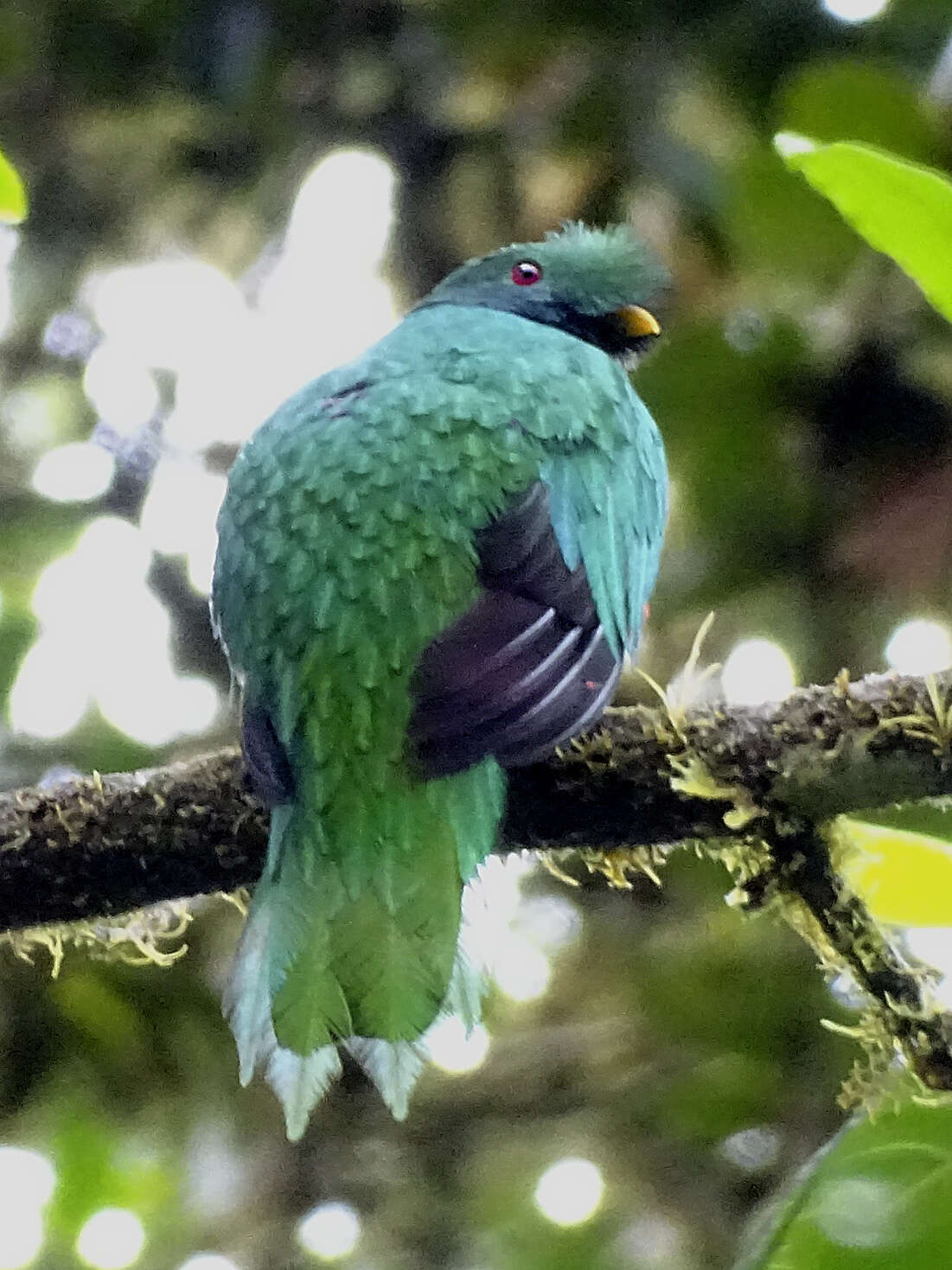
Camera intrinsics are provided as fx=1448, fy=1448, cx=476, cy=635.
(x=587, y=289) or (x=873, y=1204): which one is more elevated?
(x=587, y=289)

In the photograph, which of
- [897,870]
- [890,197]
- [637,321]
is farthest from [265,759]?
[637,321]

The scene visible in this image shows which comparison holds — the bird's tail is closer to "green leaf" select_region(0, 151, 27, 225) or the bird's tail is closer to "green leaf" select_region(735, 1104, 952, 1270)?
"green leaf" select_region(735, 1104, 952, 1270)

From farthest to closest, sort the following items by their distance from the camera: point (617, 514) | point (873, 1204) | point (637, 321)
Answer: point (637, 321)
point (617, 514)
point (873, 1204)

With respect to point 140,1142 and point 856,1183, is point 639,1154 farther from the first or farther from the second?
point 856,1183

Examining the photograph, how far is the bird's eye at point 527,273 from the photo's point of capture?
2771 mm

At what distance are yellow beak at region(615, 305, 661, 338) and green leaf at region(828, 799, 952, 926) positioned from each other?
1.21 metres

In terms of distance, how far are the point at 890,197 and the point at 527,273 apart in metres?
1.45

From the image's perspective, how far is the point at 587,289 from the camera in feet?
9.02

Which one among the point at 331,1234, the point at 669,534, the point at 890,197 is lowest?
the point at 331,1234

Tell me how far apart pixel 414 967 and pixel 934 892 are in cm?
66

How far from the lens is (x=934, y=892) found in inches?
69.7

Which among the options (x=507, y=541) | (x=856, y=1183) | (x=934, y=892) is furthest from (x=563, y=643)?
(x=856, y=1183)

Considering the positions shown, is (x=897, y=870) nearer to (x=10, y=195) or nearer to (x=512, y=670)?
(x=512, y=670)

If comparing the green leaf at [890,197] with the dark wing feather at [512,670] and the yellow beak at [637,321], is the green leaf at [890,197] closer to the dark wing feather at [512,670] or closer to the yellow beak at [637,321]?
the dark wing feather at [512,670]
